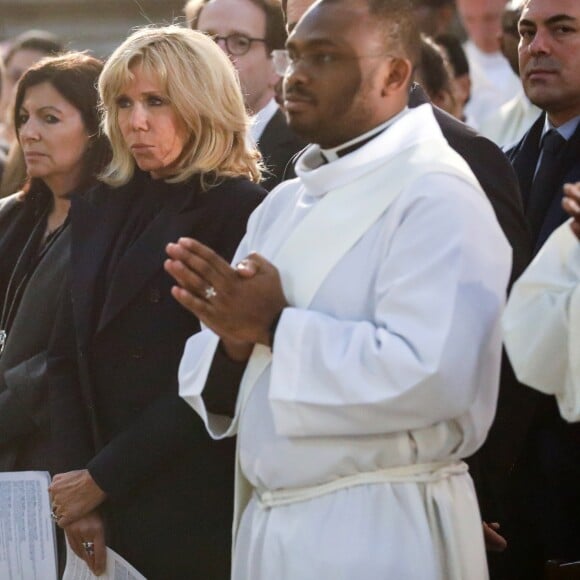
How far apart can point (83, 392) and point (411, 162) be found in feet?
5.01

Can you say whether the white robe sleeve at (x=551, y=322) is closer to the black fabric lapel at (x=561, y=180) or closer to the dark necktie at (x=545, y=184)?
the black fabric lapel at (x=561, y=180)

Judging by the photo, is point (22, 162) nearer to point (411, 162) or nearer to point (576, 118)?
point (576, 118)

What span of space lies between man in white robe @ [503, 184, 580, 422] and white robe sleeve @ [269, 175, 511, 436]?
6 centimetres

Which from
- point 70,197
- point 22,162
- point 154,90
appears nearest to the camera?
point 154,90

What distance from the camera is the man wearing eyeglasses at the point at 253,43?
5836 mm

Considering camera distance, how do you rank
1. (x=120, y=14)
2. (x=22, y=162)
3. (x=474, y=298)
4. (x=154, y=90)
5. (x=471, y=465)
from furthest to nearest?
(x=120, y=14) → (x=22, y=162) → (x=154, y=90) → (x=471, y=465) → (x=474, y=298)

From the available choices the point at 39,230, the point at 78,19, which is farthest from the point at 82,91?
the point at 78,19

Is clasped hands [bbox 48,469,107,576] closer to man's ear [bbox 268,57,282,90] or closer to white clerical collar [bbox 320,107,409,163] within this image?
white clerical collar [bbox 320,107,409,163]

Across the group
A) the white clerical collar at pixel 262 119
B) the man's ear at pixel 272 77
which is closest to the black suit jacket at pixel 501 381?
the white clerical collar at pixel 262 119

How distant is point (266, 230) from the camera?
4.09 metres

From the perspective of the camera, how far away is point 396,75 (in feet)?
12.6

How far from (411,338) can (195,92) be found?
1.52 meters

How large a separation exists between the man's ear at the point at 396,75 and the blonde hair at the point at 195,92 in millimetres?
1014

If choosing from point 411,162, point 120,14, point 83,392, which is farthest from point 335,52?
point 120,14
